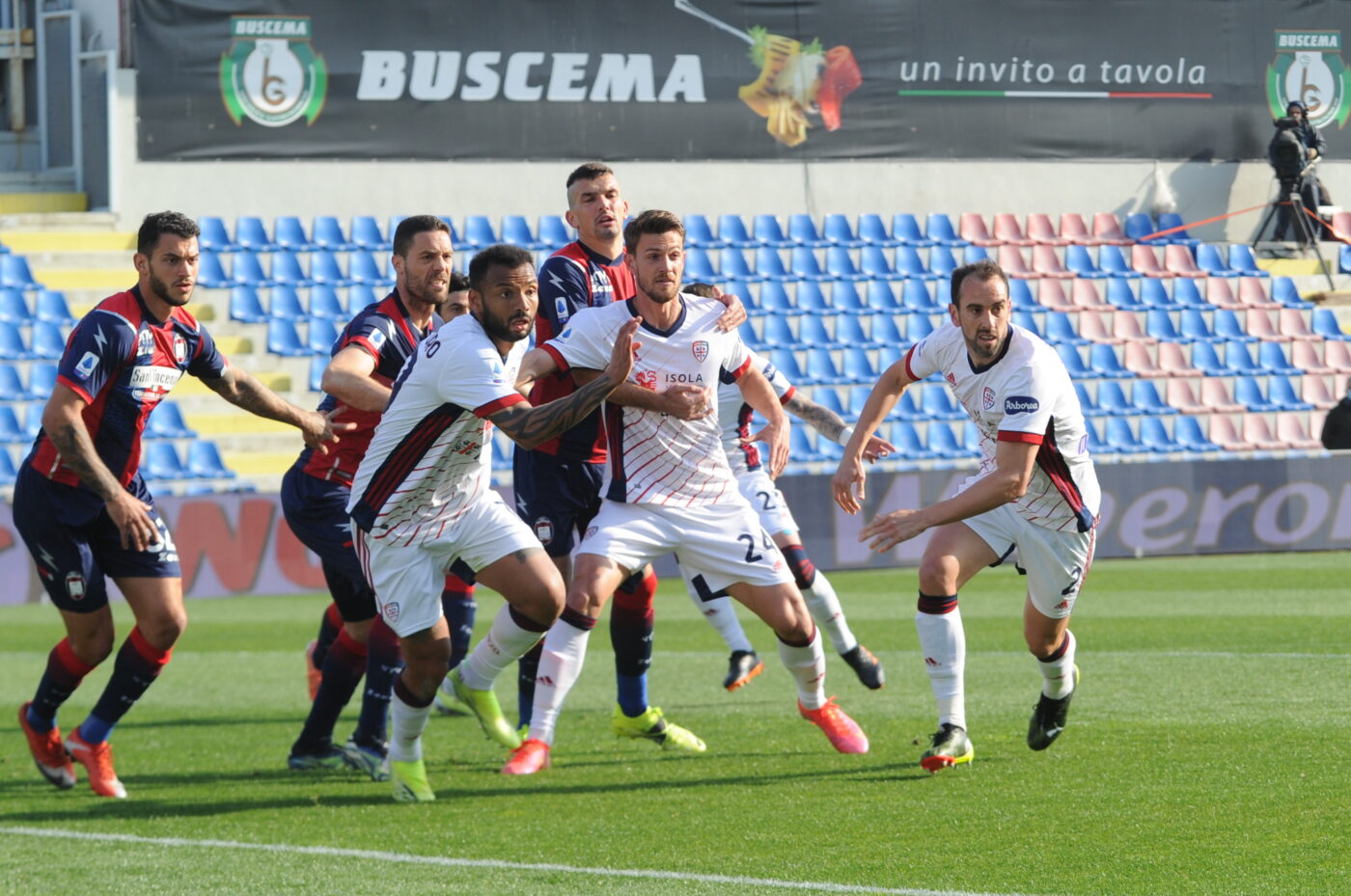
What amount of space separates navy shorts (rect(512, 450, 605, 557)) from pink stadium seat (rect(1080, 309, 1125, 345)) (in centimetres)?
1692

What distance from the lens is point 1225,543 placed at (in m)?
19.1

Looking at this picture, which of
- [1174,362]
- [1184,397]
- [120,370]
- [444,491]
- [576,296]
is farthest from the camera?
[1174,362]

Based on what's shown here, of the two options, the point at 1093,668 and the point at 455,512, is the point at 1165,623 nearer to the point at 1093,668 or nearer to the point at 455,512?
the point at 1093,668

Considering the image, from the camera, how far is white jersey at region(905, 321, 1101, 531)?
6.62 meters

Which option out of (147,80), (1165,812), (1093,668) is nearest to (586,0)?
(147,80)

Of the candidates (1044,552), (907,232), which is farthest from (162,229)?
(907,232)

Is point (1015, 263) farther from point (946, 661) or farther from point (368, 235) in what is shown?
point (946, 661)

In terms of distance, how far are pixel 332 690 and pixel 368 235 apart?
14.7 metres

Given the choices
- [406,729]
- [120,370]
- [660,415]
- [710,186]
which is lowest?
[406,729]

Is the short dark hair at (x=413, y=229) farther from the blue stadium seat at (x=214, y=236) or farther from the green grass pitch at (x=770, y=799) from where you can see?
the blue stadium seat at (x=214, y=236)

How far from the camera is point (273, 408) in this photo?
24.2ft

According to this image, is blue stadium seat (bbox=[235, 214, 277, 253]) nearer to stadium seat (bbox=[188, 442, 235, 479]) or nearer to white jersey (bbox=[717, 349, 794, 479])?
stadium seat (bbox=[188, 442, 235, 479])

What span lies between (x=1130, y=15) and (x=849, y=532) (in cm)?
1156

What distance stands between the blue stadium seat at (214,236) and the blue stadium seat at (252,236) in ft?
0.41
